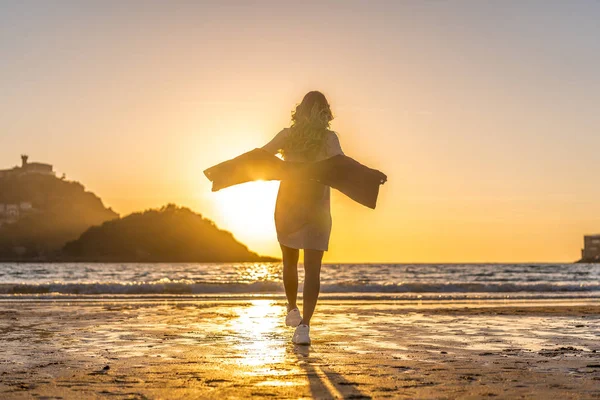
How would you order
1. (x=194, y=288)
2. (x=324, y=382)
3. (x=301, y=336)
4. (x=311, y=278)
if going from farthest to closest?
(x=194, y=288)
(x=311, y=278)
(x=301, y=336)
(x=324, y=382)

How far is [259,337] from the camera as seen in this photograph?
259 inches

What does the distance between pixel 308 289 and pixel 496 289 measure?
16772 millimetres

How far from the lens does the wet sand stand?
3.73m

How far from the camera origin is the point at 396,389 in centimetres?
373

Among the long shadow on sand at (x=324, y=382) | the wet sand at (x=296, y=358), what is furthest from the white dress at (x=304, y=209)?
the long shadow on sand at (x=324, y=382)

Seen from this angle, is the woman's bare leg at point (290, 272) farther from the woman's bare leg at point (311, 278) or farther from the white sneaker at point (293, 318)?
the woman's bare leg at point (311, 278)

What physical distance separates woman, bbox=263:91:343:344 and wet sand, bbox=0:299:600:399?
0.56 metres

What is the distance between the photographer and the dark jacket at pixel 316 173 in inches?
258

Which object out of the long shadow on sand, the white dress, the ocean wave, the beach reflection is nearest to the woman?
the white dress

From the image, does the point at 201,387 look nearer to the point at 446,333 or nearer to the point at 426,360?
the point at 426,360

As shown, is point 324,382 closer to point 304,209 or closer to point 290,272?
point 304,209

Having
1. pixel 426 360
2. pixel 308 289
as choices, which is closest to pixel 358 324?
pixel 308 289

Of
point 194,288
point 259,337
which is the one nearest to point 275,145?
point 259,337

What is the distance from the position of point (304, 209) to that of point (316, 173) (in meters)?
0.35
